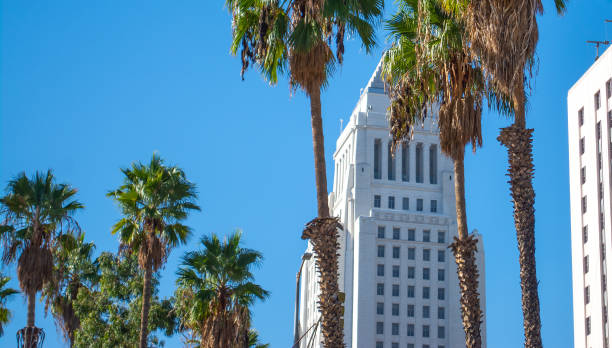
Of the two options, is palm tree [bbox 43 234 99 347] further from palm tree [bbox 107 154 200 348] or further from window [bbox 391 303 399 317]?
window [bbox 391 303 399 317]

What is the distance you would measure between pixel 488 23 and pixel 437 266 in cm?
9105

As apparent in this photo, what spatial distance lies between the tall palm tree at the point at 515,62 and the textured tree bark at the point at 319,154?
4.42m

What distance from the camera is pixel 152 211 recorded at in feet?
120

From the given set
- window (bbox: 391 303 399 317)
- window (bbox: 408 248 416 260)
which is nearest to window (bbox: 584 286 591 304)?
window (bbox: 391 303 399 317)

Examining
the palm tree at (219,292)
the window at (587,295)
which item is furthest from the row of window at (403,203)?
the palm tree at (219,292)

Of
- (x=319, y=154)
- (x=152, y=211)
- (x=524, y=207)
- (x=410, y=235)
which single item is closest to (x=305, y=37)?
(x=319, y=154)

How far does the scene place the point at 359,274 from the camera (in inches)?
4210

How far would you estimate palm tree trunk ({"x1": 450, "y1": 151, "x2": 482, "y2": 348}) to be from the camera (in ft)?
72.2

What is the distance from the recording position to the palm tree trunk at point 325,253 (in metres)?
21.1

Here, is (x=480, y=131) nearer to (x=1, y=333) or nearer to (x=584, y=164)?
(x=1, y=333)

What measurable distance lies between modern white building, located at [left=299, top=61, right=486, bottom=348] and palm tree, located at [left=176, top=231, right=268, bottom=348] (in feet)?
223

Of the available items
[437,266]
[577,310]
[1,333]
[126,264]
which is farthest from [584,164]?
[1,333]

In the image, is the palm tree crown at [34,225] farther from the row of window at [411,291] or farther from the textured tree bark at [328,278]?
the row of window at [411,291]

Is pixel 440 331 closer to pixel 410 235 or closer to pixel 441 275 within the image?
pixel 441 275
